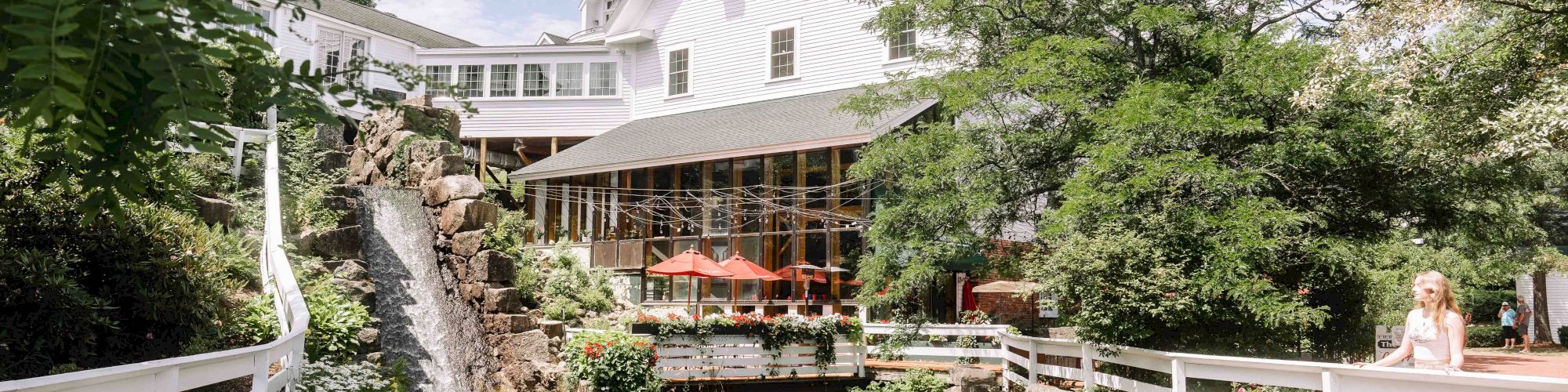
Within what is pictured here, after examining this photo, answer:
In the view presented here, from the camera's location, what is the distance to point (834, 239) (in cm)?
2116

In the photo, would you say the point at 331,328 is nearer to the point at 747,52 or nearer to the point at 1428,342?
the point at 1428,342

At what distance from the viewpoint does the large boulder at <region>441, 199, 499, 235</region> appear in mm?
A: 16688

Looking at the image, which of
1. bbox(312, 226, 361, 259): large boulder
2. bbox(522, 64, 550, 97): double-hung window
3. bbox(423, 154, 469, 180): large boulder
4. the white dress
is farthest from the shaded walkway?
bbox(522, 64, 550, 97): double-hung window

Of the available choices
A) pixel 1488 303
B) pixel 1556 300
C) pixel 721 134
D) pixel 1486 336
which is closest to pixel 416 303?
pixel 721 134

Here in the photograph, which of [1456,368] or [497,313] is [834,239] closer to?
[497,313]

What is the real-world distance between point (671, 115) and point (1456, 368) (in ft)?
75.1

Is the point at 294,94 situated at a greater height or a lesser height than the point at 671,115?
lesser

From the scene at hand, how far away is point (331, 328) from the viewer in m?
12.1

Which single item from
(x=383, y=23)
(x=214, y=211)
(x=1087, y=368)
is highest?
(x=383, y=23)

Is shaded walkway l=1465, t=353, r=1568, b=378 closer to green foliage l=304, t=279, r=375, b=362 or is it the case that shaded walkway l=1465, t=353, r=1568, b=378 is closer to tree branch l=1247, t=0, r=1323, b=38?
tree branch l=1247, t=0, r=1323, b=38

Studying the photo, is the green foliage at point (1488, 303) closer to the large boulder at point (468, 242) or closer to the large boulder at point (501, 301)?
the large boulder at point (501, 301)

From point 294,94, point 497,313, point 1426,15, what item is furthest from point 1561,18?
point 497,313

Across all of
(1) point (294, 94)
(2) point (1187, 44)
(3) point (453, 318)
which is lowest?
(3) point (453, 318)

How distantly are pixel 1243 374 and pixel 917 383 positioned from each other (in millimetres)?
6864
